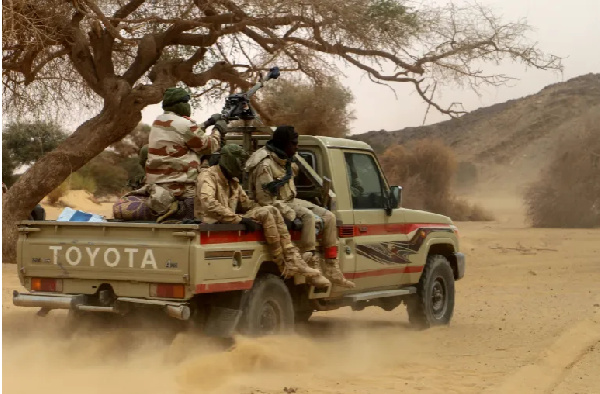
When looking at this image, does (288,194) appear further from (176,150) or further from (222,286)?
(222,286)

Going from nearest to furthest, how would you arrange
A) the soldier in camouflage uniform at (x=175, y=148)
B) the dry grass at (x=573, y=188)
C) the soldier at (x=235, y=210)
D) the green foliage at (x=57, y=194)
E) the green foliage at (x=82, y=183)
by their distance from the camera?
the soldier at (x=235, y=210) → the soldier in camouflage uniform at (x=175, y=148) → the dry grass at (x=573, y=188) → the green foliage at (x=57, y=194) → the green foliage at (x=82, y=183)

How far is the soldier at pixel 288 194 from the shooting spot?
825 centimetres

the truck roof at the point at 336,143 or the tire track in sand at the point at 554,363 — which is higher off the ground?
the truck roof at the point at 336,143

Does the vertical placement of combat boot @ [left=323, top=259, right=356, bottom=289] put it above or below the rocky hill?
below

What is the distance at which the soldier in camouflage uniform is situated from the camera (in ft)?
26.8

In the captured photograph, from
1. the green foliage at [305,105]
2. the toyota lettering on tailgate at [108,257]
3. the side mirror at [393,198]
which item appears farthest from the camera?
the green foliage at [305,105]

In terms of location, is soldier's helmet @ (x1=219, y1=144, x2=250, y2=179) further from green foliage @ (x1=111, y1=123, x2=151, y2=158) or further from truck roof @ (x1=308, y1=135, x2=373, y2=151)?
green foliage @ (x1=111, y1=123, x2=151, y2=158)

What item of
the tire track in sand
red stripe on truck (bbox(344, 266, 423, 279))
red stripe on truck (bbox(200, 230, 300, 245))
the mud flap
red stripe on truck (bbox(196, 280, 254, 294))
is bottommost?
the tire track in sand

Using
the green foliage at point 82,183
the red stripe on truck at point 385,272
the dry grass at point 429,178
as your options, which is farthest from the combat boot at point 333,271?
the green foliage at point 82,183

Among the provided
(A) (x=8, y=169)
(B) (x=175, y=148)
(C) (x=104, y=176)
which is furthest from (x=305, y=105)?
(C) (x=104, y=176)

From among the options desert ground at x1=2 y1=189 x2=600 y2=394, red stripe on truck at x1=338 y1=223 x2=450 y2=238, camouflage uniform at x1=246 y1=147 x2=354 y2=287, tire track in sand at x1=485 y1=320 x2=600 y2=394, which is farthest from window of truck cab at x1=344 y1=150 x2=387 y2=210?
tire track in sand at x1=485 y1=320 x2=600 y2=394

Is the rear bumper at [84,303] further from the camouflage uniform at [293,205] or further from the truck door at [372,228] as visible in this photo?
the truck door at [372,228]

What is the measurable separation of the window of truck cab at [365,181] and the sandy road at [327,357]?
1.43 metres

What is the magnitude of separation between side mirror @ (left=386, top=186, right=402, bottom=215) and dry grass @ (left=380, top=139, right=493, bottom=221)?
79.8 feet
